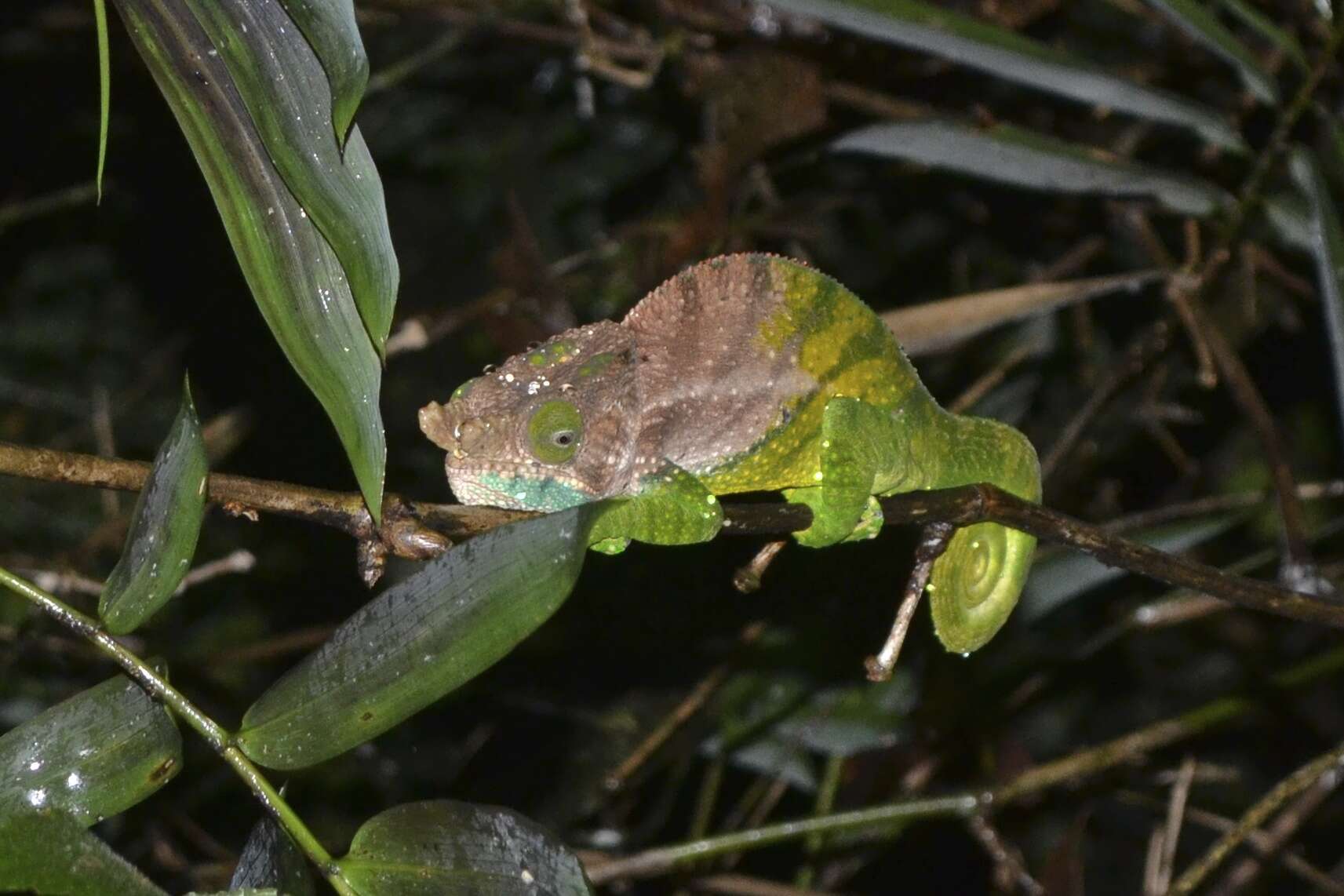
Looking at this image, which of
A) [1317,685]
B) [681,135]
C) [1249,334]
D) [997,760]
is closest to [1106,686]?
[1317,685]

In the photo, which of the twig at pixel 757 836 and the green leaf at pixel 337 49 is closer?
the green leaf at pixel 337 49

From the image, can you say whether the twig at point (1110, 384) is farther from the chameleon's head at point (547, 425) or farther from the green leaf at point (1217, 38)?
the chameleon's head at point (547, 425)

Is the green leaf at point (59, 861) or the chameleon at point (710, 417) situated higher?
the green leaf at point (59, 861)

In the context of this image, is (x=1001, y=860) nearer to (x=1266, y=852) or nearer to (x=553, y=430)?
(x=1266, y=852)

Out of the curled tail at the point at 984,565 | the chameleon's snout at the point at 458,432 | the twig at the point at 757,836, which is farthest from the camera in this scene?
the twig at the point at 757,836

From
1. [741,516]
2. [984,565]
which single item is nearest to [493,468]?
[741,516]

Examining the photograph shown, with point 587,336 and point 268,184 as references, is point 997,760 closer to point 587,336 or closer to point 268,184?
point 587,336

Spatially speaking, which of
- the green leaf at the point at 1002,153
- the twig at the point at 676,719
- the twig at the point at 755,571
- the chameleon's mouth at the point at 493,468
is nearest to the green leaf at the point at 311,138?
the chameleon's mouth at the point at 493,468

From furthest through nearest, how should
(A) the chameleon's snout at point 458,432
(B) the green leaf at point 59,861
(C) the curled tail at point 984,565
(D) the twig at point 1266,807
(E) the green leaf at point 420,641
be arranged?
(D) the twig at point 1266,807 → (C) the curled tail at point 984,565 → (A) the chameleon's snout at point 458,432 → (E) the green leaf at point 420,641 → (B) the green leaf at point 59,861

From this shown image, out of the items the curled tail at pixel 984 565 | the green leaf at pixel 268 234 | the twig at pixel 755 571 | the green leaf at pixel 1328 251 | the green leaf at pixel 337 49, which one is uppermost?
the green leaf at pixel 337 49

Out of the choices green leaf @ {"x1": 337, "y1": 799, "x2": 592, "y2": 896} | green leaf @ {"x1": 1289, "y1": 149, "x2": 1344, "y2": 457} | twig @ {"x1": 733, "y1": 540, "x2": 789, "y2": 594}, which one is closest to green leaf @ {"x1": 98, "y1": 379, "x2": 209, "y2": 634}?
green leaf @ {"x1": 337, "y1": 799, "x2": 592, "y2": 896}
